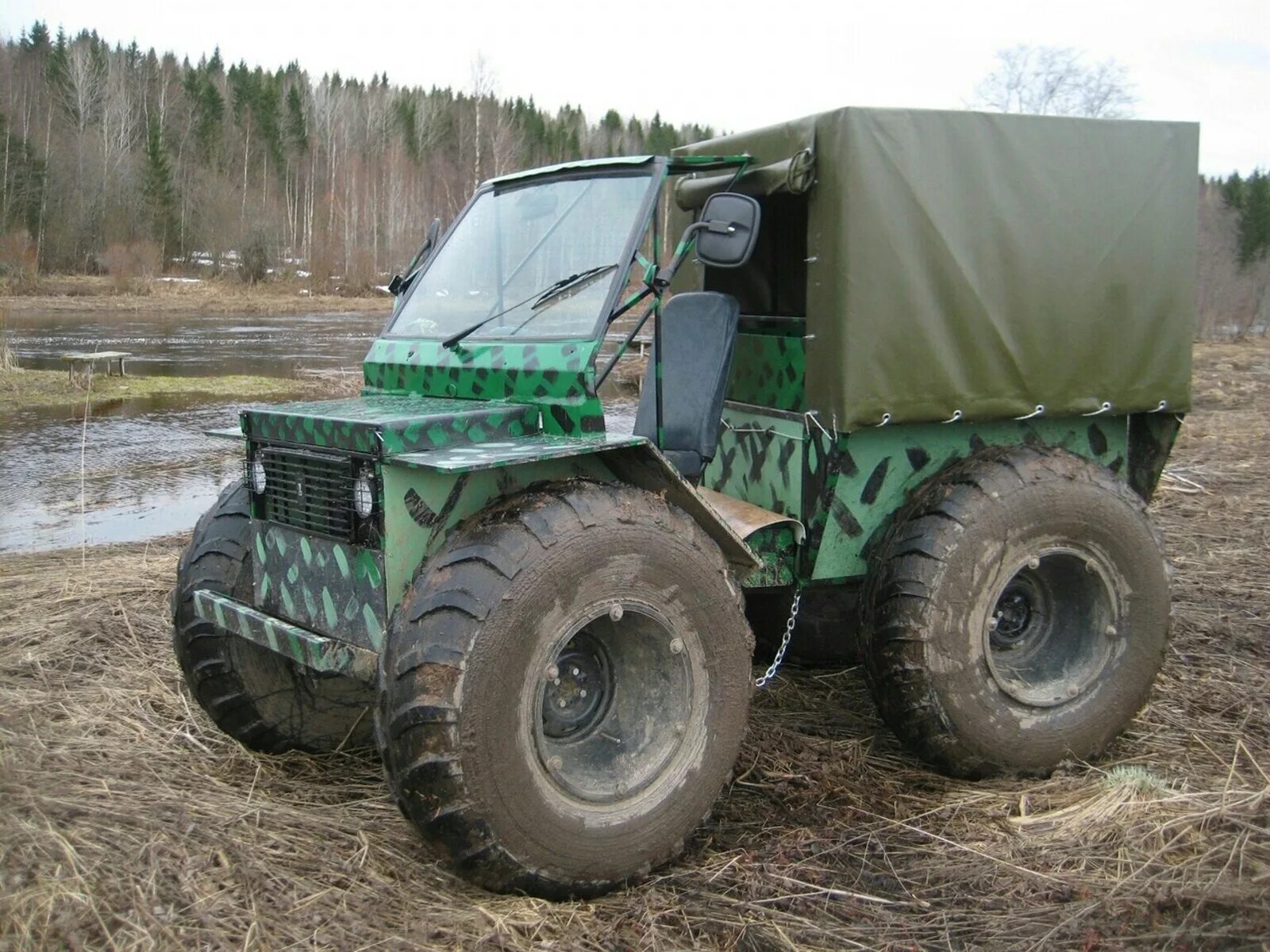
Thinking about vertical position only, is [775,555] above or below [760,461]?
below

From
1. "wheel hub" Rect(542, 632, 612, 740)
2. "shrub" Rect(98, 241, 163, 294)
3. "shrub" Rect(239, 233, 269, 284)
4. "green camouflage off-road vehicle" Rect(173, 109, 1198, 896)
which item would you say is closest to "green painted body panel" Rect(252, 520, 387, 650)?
"green camouflage off-road vehicle" Rect(173, 109, 1198, 896)

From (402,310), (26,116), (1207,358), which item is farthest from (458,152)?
(402,310)

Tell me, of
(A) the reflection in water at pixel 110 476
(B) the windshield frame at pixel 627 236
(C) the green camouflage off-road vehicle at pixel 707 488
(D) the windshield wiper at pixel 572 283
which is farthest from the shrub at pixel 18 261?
(D) the windshield wiper at pixel 572 283

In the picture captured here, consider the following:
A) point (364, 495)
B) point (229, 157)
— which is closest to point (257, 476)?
point (364, 495)

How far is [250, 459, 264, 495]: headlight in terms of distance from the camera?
167 inches

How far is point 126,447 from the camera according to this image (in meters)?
14.3

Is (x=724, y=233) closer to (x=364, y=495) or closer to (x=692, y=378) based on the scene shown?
(x=692, y=378)

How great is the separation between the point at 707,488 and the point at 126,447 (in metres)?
10.9

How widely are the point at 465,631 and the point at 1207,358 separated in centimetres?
3212

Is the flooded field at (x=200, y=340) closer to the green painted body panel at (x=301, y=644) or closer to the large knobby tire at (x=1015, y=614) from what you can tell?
the green painted body panel at (x=301, y=644)

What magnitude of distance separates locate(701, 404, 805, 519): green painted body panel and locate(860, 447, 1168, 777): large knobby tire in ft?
1.52

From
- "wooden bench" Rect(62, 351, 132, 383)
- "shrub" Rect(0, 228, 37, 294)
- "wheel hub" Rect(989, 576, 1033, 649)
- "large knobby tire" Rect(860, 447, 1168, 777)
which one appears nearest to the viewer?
"large knobby tire" Rect(860, 447, 1168, 777)

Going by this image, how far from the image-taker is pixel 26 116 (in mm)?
55062

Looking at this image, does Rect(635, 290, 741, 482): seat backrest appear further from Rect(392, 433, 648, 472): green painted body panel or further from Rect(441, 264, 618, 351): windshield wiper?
Rect(392, 433, 648, 472): green painted body panel
